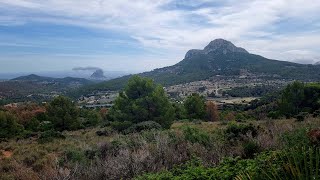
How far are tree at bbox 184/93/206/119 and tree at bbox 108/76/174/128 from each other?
14751 mm

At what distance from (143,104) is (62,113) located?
12.4m

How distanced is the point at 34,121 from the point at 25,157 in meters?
26.7

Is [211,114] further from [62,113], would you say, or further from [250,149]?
[250,149]

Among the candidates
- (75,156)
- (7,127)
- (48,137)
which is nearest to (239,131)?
(75,156)

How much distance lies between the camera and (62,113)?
34.3 m

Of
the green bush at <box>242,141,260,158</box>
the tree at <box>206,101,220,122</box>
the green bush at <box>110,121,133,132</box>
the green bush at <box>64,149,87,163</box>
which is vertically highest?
the green bush at <box>242,141,260,158</box>

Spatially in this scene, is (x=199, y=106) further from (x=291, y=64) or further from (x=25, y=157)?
(x=291, y=64)

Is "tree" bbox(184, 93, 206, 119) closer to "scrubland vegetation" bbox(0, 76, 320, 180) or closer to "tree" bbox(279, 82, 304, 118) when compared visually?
"scrubland vegetation" bbox(0, 76, 320, 180)

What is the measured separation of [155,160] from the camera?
10.2m

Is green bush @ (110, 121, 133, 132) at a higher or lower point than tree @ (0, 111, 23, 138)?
higher

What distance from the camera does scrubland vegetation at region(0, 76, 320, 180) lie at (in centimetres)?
706

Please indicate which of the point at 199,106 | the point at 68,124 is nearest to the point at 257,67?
the point at 199,106

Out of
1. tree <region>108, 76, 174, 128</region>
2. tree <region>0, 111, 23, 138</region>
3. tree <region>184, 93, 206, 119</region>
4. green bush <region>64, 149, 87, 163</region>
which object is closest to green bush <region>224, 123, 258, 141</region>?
green bush <region>64, 149, 87, 163</region>

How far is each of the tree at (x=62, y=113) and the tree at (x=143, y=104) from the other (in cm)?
941
